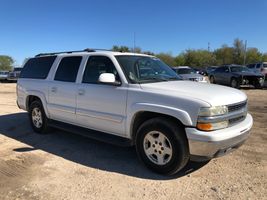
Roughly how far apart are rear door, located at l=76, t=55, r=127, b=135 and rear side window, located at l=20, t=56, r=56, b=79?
156 centimetres

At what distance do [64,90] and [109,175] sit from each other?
2317 millimetres

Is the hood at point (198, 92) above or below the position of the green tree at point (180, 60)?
above

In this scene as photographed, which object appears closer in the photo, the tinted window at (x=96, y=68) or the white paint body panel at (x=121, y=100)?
the white paint body panel at (x=121, y=100)

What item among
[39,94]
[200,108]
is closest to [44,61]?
[39,94]

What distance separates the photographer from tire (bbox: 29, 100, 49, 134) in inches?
292

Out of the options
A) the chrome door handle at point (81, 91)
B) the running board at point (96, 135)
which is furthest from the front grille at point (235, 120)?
the chrome door handle at point (81, 91)

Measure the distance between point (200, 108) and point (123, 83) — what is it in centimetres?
149

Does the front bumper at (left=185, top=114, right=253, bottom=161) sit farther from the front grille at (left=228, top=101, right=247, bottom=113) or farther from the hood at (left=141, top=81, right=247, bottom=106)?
the hood at (left=141, top=81, right=247, bottom=106)

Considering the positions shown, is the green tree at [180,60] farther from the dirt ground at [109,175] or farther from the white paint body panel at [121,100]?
the dirt ground at [109,175]

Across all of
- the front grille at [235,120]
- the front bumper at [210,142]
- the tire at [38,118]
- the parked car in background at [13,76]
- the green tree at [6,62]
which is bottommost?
the green tree at [6,62]

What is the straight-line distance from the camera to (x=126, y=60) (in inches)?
227

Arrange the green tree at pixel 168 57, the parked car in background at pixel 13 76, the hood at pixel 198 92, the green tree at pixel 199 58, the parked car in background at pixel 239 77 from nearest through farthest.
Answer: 1. the hood at pixel 198 92
2. the parked car in background at pixel 239 77
3. the parked car in background at pixel 13 76
4. the green tree at pixel 199 58
5. the green tree at pixel 168 57

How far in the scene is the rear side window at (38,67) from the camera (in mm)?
7377

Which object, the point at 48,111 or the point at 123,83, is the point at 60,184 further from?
the point at 48,111
